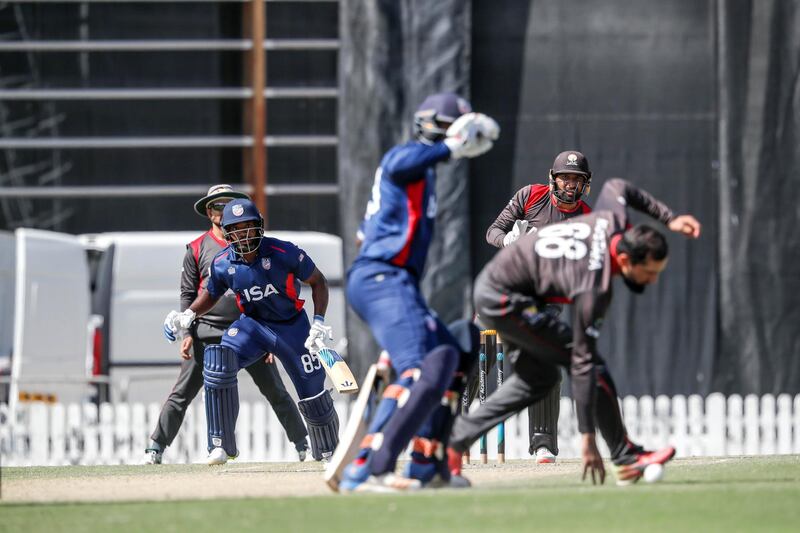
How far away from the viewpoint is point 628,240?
8430mm

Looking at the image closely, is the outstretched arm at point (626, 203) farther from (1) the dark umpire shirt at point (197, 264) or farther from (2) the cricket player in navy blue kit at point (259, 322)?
(1) the dark umpire shirt at point (197, 264)

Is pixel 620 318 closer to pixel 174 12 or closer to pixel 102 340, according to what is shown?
pixel 102 340

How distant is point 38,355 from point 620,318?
645cm

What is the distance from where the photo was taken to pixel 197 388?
42.6 feet

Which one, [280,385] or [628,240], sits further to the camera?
[280,385]

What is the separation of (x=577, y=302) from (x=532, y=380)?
2.13 feet

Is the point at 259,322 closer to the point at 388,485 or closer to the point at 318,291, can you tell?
the point at 318,291

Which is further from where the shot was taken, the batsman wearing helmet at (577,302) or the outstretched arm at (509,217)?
the outstretched arm at (509,217)

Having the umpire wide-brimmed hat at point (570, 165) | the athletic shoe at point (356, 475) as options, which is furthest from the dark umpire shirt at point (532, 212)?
the athletic shoe at point (356, 475)

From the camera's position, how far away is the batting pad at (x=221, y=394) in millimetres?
11586

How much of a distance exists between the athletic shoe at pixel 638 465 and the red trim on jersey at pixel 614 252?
99 centimetres

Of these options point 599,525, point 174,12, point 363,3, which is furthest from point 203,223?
point 599,525

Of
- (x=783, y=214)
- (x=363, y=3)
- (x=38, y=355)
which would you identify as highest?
(x=363, y=3)

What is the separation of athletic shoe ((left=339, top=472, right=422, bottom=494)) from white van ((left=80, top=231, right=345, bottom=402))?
10.4m
